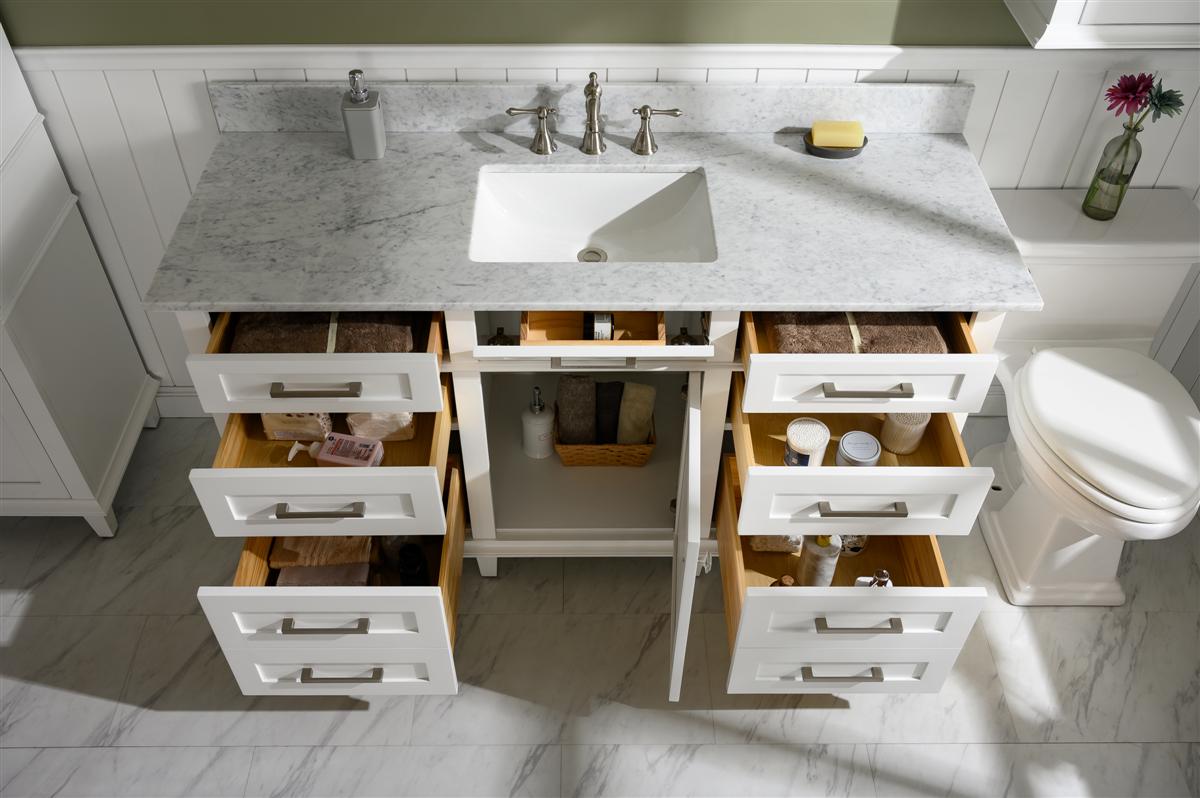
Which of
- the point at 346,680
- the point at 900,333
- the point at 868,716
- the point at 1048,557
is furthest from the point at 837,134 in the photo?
the point at 346,680

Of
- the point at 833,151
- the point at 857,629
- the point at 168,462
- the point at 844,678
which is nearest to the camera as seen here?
the point at 857,629

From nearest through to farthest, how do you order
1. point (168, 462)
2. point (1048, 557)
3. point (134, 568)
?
1. point (1048, 557)
2. point (134, 568)
3. point (168, 462)

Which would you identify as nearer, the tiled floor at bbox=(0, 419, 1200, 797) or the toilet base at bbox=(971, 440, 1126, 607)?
the tiled floor at bbox=(0, 419, 1200, 797)

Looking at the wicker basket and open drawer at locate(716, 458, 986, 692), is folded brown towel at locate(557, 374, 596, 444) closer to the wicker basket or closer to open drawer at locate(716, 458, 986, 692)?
the wicker basket

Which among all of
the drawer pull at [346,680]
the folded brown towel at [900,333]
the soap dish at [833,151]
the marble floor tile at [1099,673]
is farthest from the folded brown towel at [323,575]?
the marble floor tile at [1099,673]

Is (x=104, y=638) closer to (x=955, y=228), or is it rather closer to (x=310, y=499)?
(x=310, y=499)

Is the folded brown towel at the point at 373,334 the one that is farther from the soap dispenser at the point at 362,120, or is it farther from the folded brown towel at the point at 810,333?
the folded brown towel at the point at 810,333

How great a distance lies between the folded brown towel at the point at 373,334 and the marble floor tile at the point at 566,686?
72 centimetres

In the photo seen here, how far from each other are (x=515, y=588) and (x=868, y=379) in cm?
94

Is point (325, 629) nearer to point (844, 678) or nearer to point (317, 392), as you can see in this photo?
point (317, 392)

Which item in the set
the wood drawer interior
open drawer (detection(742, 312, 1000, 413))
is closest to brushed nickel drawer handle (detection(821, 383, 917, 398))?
open drawer (detection(742, 312, 1000, 413))

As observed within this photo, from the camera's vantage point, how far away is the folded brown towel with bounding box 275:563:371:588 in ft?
6.00

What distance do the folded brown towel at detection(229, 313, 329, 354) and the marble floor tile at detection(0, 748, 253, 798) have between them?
803 millimetres

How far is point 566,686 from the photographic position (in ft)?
6.54
